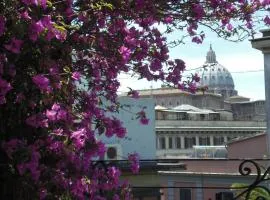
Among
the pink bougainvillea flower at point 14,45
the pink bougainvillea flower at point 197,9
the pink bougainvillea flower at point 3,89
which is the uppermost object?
the pink bougainvillea flower at point 197,9

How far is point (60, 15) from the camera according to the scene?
3457mm

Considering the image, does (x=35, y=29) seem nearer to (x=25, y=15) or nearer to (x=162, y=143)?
(x=25, y=15)

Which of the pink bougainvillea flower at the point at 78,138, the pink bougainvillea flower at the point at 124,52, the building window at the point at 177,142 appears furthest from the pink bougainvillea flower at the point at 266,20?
the building window at the point at 177,142

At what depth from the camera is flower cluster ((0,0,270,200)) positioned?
3.12 meters

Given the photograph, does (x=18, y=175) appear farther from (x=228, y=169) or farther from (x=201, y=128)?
(x=201, y=128)

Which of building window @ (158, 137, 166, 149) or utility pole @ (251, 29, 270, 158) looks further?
building window @ (158, 137, 166, 149)

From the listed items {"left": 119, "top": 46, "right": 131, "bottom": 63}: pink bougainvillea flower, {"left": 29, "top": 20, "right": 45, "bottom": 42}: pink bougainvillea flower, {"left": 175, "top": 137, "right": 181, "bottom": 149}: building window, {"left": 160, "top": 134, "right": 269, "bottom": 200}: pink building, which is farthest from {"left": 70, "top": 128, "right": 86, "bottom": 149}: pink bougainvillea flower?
{"left": 175, "top": 137, "right": 181, "bottom": 149}: building window

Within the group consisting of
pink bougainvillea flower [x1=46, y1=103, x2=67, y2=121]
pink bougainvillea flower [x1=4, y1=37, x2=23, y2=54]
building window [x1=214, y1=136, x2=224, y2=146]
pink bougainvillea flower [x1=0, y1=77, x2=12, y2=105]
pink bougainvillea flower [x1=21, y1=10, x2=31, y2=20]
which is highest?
building window [x1=214, y1=136, x2=224, y2=146]

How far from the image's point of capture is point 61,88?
10.9ft

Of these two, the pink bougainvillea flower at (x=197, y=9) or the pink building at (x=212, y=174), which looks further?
the pink building at (x=212, y=174)

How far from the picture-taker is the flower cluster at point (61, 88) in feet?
10.2

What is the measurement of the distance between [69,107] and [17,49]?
25.3 inches

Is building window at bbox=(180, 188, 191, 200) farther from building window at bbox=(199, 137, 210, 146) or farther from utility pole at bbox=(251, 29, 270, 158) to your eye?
building window at bbox=(199, 137, 210, 146)

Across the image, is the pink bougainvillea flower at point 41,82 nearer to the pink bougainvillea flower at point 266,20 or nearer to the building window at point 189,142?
the pink bougainvillea flower at point 266,20
